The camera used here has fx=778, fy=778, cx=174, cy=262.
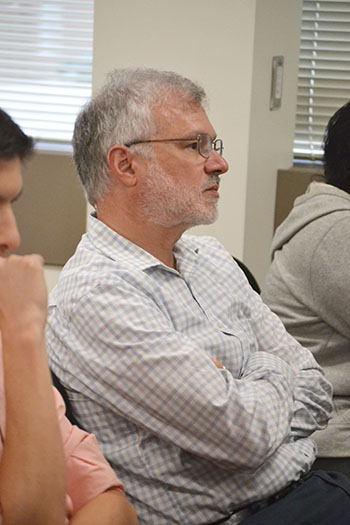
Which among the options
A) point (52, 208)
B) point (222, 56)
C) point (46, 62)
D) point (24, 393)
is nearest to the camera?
point (24, 393)

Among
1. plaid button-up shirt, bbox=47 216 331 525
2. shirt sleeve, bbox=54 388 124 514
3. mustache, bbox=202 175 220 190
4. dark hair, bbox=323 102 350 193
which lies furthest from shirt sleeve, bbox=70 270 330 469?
dark hair, bbox=323 102 350 193

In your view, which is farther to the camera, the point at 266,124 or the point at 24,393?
the point at 266,124

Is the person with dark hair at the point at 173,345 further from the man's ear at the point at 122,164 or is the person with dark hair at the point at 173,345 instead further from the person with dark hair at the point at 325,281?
the person with dark hair at the point at 325,281

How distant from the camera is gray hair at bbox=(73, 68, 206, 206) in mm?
1921

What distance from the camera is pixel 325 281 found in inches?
84.1

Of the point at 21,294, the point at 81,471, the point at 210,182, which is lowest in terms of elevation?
the point at 81,471

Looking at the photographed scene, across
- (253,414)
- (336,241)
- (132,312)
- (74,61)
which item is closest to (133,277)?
(132,312)

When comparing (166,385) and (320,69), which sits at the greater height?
(320,69)

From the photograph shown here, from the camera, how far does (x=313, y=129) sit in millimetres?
4082

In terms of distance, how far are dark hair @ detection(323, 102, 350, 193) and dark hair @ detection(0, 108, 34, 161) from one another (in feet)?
4.28

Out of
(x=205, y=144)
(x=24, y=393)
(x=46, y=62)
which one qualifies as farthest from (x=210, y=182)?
(x=46, y=62)

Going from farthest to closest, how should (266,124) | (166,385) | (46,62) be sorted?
(46,62), (266,124), (166,385)

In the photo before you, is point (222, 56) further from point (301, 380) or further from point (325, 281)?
point (301, 380)

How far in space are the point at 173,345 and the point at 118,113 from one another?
0.65m
